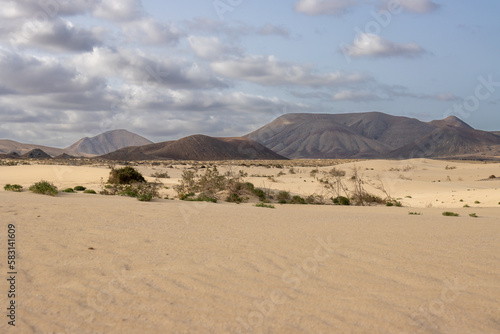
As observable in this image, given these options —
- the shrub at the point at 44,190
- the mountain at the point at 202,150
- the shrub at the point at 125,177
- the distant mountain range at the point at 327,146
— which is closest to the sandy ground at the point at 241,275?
the shrub at the point at 44,190

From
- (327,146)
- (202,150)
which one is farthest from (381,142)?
(202,150)

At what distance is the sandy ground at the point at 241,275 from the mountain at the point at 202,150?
99129 mm

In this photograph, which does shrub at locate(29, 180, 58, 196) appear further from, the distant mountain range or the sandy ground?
the distant mountain range

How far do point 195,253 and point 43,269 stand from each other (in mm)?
2174

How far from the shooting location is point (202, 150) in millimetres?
113562

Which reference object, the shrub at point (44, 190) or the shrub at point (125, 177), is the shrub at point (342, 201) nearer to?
the shrub at point (125, 177)

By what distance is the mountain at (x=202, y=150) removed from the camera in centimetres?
11019

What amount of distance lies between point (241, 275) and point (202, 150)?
357 ft

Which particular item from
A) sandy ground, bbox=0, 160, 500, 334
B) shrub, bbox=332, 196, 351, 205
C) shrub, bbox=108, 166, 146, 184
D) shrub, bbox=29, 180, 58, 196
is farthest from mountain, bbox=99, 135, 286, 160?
sandy ground, bbox=0, 160, 500, 334

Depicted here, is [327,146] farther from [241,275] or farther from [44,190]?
[241,275]

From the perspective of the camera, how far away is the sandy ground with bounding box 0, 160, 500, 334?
169 inches

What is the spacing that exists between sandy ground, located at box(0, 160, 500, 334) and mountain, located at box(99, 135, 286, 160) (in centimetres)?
9913

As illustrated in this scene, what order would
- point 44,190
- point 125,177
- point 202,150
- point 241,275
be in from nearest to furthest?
point 241,275 < point 44,190 < point 125,177 < point 202,150

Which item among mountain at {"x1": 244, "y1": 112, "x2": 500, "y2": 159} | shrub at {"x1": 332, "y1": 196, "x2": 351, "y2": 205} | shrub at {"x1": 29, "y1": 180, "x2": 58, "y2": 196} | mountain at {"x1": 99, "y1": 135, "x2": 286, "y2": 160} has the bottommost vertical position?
shrub at {"x1": 332, "y1": 196, "x2": 351, "y2": 205}
